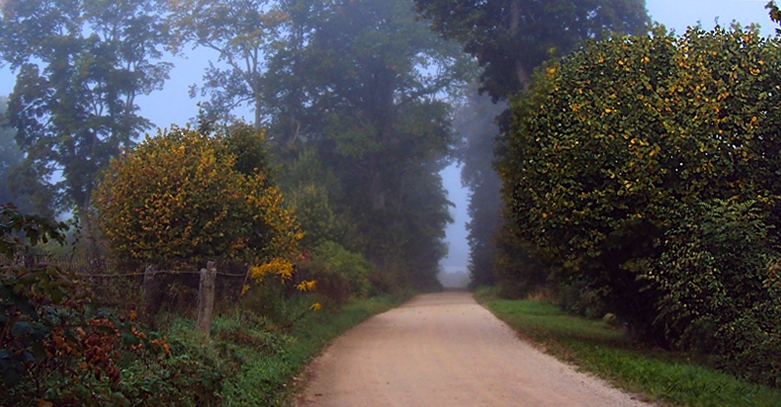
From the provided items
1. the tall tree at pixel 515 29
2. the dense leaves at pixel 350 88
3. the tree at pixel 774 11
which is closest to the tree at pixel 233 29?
the dense leaves at pixel 350 88

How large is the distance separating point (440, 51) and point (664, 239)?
123 feet

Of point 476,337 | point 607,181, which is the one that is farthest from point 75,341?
point 476,337

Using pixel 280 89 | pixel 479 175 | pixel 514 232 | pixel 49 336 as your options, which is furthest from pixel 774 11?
pixel 479 175

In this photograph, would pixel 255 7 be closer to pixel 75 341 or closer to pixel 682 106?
pixel 682 106

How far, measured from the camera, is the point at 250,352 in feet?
37.7

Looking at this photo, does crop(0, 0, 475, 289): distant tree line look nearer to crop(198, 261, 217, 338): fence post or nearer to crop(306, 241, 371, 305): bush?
crop(306, 241, 371, 305): bush

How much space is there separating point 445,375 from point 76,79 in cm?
3954

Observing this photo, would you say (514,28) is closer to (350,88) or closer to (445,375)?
(445,375)

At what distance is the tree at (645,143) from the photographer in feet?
45.1

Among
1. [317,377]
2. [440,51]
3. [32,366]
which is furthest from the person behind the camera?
[440,51]

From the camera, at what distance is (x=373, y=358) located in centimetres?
1376

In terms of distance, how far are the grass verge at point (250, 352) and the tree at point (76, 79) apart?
30.9 metres

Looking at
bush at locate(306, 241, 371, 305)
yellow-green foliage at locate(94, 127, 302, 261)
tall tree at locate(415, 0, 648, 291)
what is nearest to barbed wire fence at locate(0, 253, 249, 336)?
yellow-green foliage at locate(94, 127, 302, 261)

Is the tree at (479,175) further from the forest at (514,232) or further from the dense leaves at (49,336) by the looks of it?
the dense leaves at (49,336)
